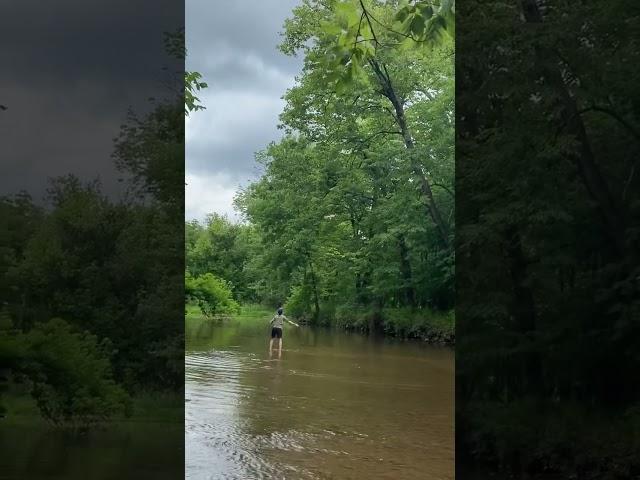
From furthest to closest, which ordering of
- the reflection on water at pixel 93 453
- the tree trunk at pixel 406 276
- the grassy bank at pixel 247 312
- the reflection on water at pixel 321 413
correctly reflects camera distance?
the grassy bank at pixel 247 312 < the tree trunk at pixel 406 276 < the reflection on water at pixel 321 413 < the reflection on water at pixel 93 453

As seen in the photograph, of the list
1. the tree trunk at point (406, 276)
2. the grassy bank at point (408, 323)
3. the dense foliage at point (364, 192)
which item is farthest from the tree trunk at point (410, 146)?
the grassy bank at point (408, 323)

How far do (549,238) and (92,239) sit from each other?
2533 mm

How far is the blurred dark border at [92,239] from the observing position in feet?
11.7

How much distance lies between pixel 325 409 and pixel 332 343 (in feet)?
32.2

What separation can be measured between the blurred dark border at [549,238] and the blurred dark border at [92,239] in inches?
67.9

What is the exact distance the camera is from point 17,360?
364 cm

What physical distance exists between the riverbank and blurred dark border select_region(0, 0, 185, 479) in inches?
585

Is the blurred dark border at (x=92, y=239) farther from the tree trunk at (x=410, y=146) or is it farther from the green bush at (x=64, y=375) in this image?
the tree trunk at (x=410, y=146)

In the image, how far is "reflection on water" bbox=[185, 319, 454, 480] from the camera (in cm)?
739

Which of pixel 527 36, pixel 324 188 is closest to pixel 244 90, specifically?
pixel 324 188

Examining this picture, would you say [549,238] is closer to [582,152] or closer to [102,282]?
[582,152]

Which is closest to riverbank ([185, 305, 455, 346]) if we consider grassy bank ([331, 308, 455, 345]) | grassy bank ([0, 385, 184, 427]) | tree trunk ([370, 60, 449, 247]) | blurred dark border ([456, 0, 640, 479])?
grassy bank ([331, 308, 455, 345])

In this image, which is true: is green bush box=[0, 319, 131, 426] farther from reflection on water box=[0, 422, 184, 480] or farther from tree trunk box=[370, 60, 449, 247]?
tree trunk box=[370, 60, 449, 247]

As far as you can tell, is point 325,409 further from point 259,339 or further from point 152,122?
point 259,339
